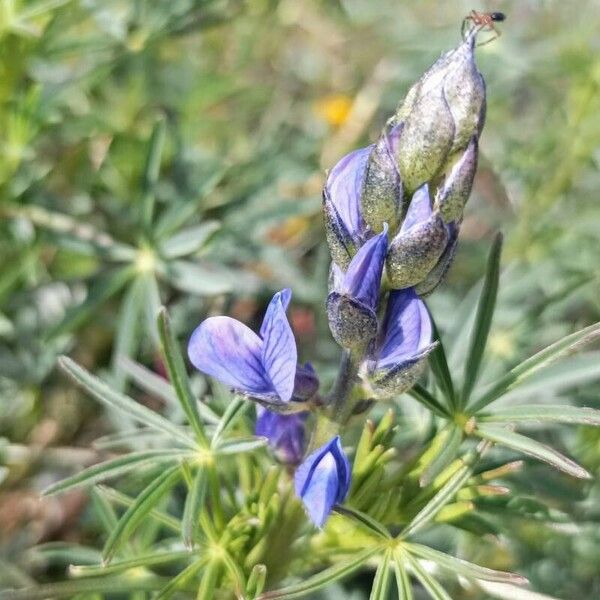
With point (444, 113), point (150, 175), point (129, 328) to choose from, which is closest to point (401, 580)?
point (444, 113)

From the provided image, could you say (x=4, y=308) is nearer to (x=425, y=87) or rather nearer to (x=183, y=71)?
(x=183, y=71)

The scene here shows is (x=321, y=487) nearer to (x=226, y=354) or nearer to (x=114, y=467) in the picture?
(x=226, y=354)

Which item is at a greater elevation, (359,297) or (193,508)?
(359,297)

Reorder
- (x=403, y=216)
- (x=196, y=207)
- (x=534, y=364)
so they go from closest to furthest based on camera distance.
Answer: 1. (x=403, y=216)
2. (x=534, y=364)
3. (x=196, y=207)

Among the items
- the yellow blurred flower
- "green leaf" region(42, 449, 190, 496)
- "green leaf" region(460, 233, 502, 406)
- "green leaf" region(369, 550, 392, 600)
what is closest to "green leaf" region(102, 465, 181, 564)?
"green leaf" region(42, 449, 190, 496)

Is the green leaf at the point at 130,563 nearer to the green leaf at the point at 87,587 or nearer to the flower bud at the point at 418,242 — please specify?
the green leaf at the point at 87,587

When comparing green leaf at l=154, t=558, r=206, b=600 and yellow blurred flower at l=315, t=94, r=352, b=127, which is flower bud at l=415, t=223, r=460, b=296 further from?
yellow blurred flower at l=315, t=94, r=352, b=127
